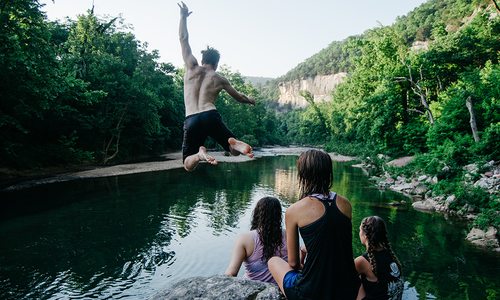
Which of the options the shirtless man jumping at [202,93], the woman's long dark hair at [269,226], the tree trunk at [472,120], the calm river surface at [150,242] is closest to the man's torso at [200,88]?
the shirtless man jumping at [202,93]

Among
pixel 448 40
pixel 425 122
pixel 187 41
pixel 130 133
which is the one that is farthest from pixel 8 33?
pixel 448 40

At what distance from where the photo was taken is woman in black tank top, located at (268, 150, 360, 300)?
103 inches

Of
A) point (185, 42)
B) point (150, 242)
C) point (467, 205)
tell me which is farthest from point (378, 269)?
point (467, 205)

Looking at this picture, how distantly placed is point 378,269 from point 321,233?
160 centimetres

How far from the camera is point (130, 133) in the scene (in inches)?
1587

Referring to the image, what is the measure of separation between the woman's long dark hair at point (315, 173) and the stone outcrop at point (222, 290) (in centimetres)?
104

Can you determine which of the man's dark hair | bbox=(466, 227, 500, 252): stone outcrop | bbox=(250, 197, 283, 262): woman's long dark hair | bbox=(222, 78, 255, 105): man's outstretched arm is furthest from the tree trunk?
the man's dark hair

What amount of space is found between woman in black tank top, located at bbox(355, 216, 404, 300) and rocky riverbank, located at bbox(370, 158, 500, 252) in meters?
9.37

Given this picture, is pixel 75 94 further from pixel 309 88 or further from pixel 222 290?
pixel 309 88

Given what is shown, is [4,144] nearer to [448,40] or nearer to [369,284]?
[369,284]

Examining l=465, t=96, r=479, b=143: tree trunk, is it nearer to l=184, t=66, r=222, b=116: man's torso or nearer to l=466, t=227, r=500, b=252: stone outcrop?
l=466, t=227, r=500, b=252: stone outcrop

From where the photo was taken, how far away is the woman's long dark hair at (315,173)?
8.84 ft

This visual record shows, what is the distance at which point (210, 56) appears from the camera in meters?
4.50

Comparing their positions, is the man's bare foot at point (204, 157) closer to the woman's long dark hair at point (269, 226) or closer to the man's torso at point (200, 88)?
the man's torso at point (200, 88)
